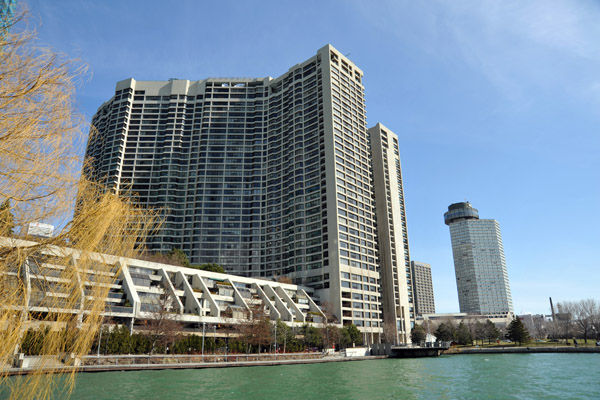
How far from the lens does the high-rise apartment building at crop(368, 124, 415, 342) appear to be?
136500 millimetres

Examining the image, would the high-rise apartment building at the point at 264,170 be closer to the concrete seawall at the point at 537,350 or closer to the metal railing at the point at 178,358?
the concrete seawall at the point at 537,350

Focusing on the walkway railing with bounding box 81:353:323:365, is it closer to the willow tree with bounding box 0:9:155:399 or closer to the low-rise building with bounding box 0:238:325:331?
the low-rise building with bounding box 0:238:325:331

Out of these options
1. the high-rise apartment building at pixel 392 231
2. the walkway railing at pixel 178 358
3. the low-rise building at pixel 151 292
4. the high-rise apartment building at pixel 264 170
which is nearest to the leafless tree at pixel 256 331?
the low-rise building at pixel 151 292

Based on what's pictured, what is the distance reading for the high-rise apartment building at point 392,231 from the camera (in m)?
136

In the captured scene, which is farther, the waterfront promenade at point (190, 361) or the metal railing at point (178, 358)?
the metal railing at point (178, 358)

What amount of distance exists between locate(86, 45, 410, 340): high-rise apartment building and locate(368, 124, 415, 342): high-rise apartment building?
14.9 feet

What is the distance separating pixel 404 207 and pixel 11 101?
164 metres

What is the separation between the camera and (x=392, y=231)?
147750mm

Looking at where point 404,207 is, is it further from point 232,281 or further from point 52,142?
point 52,142

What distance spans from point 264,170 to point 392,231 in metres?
56.2

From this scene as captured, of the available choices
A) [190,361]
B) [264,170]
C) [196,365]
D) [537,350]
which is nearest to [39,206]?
[196,365]

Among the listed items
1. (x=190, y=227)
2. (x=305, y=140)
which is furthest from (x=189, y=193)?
(x=305, y=140)

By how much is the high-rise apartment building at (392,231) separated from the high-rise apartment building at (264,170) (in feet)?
14.9

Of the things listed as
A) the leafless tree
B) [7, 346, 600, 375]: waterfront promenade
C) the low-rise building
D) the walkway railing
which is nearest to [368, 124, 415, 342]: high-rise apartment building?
the low-rise building
